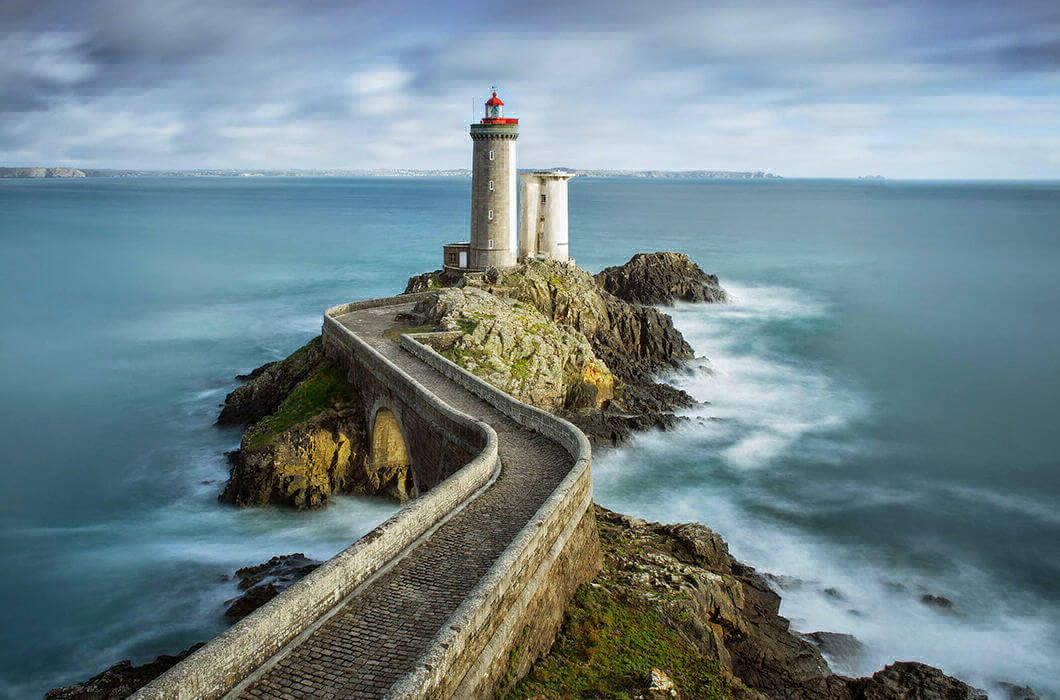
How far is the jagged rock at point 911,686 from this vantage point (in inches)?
629

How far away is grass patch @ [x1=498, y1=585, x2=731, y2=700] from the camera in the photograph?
12055 millimetres

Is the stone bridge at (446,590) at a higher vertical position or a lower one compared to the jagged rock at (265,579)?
higher

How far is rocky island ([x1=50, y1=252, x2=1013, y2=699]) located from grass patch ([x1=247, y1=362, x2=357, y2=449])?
71 millimetres

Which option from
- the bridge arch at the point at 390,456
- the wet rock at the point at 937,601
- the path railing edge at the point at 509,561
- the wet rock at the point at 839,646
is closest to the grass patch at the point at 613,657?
the path railing edge at the point at 509,561

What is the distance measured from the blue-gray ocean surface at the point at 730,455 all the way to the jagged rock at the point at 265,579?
1.95 ft

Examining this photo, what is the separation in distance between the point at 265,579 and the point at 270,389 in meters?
12.9

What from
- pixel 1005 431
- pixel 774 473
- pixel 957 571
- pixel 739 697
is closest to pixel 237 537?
pixel 739 697

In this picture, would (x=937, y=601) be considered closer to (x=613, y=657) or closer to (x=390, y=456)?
(x=613, y=657)

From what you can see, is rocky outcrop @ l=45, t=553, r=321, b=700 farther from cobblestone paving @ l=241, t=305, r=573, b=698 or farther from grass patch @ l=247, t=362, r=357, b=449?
grass patch @ l=247, t=362, r=357, b=449

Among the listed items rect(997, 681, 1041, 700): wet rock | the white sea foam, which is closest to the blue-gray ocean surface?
the white sea foam

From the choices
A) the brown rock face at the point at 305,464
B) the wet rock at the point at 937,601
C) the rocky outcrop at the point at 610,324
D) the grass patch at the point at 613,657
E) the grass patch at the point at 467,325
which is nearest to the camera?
the grass patch at the point at 613,657

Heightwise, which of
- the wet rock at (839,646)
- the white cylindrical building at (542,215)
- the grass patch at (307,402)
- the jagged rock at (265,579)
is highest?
the white cylindrical building at (542,215)

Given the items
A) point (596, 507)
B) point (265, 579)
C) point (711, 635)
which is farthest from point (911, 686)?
point (265, 579)

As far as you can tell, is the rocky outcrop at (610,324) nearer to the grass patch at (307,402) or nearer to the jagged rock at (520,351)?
the jagged rock at (520,351)
